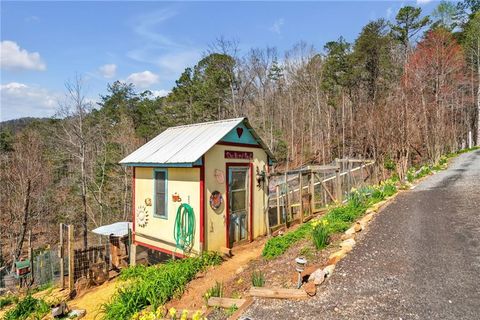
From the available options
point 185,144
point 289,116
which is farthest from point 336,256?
point 289,116

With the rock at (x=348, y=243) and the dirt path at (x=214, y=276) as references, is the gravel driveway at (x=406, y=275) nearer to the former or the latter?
the rock at (x=348, y=243)

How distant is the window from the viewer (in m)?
8.73

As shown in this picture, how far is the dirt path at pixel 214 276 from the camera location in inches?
223

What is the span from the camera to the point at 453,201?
8219mm

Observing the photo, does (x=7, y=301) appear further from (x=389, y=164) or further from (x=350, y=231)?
(x=389, y=164)

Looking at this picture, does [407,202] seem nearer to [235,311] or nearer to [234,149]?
[234,149]

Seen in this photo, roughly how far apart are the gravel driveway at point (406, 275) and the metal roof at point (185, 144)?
14.2 feet

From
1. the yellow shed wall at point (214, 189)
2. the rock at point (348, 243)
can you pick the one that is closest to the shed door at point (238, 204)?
the yellow shed wall at point (214, 189)

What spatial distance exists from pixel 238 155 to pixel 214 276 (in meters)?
3.56

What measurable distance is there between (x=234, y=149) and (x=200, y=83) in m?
18.3

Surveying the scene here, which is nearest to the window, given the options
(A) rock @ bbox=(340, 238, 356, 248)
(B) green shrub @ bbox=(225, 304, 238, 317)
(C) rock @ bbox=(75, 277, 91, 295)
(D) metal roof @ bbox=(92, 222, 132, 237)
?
(D) metal roof @ bbox=(92, 222, 132, 237)

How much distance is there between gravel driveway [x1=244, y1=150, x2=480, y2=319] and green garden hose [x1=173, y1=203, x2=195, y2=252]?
3.98m

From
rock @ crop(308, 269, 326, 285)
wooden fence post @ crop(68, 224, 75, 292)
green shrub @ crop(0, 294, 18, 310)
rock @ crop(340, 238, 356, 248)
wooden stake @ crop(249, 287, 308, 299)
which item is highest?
rock @ crop(340, 238, 356, 248)

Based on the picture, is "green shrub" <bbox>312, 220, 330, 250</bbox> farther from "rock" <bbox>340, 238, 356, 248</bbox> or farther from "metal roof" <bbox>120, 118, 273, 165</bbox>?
"metal roof" <bbox>120, 118, 273, 165</bbox>
